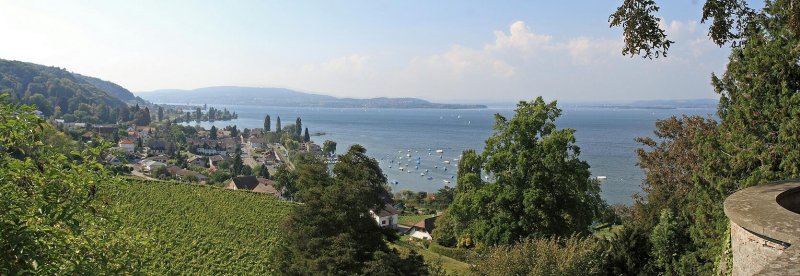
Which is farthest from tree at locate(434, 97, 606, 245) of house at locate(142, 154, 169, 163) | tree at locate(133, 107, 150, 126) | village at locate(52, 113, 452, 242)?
tree at locate(133, 107, 150, 126)

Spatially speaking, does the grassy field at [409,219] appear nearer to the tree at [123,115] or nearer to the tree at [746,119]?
the tree at [746,119]

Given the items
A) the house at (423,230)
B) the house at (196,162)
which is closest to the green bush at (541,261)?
the house at (423,230)

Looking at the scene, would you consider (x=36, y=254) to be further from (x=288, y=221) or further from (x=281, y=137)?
(x=281, y=137)

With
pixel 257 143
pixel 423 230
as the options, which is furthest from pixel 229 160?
pixel 423 230

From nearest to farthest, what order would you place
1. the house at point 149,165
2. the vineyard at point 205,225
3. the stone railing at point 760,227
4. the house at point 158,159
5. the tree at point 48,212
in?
1. the stone railing at point 760,227
2. the tree at point 48,212
3. the vineyard at point 205,225
4. the house at point 149,165
5. the house at point 158,159

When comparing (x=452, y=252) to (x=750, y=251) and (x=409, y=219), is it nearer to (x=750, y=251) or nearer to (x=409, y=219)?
(x=750, y=251)

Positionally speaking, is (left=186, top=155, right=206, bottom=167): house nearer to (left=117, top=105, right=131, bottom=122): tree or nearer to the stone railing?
(left=117, top=105, right=131, bottom=122): tree

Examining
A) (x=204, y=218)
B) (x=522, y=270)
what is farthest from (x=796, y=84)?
(x=204, y=218)
